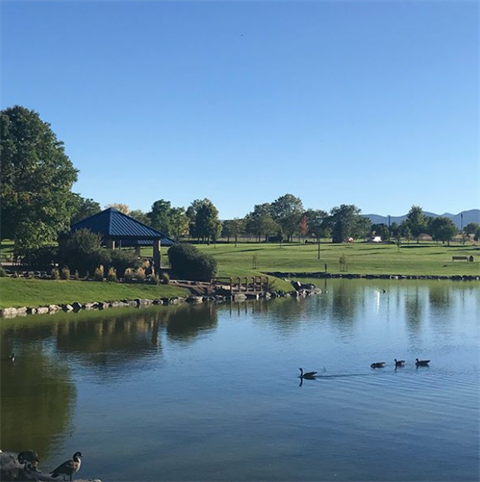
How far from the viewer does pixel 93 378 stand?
27.9 m

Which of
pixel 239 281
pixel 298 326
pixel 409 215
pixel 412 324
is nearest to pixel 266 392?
pixel 298 326

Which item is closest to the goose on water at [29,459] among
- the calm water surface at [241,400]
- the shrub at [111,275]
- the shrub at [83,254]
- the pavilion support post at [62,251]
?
the calm water surface at [241,400]

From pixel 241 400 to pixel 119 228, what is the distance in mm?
48359

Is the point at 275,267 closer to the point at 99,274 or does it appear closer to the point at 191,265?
the point at 191,265

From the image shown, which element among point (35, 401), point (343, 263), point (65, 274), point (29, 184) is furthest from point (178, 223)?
point (35, 401)

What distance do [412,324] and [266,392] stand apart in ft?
78.0

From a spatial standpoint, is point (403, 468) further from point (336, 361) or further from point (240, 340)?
point (240, 340)

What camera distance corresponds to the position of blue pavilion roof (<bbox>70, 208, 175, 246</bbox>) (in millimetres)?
69438

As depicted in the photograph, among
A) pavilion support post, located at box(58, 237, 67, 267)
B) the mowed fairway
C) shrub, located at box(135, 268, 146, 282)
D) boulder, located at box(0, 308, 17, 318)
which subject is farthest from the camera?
the mowed fairway

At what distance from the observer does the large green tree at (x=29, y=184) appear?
56.7 m

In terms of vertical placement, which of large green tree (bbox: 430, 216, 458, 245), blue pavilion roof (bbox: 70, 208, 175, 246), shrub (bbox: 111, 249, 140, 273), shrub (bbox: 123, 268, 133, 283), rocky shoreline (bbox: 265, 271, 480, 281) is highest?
large green tree (bbox: 430, 216, 458, 245)

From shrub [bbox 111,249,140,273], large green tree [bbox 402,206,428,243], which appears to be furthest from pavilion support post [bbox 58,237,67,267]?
large green tree [bbox 402,206,428,243]

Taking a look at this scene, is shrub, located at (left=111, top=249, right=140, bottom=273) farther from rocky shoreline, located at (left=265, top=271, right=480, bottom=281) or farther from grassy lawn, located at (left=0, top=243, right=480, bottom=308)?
rocky shoreline, located at (left=265, top=271, right=480, bottom=281)

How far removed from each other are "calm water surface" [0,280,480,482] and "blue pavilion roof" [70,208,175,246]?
23822mm
